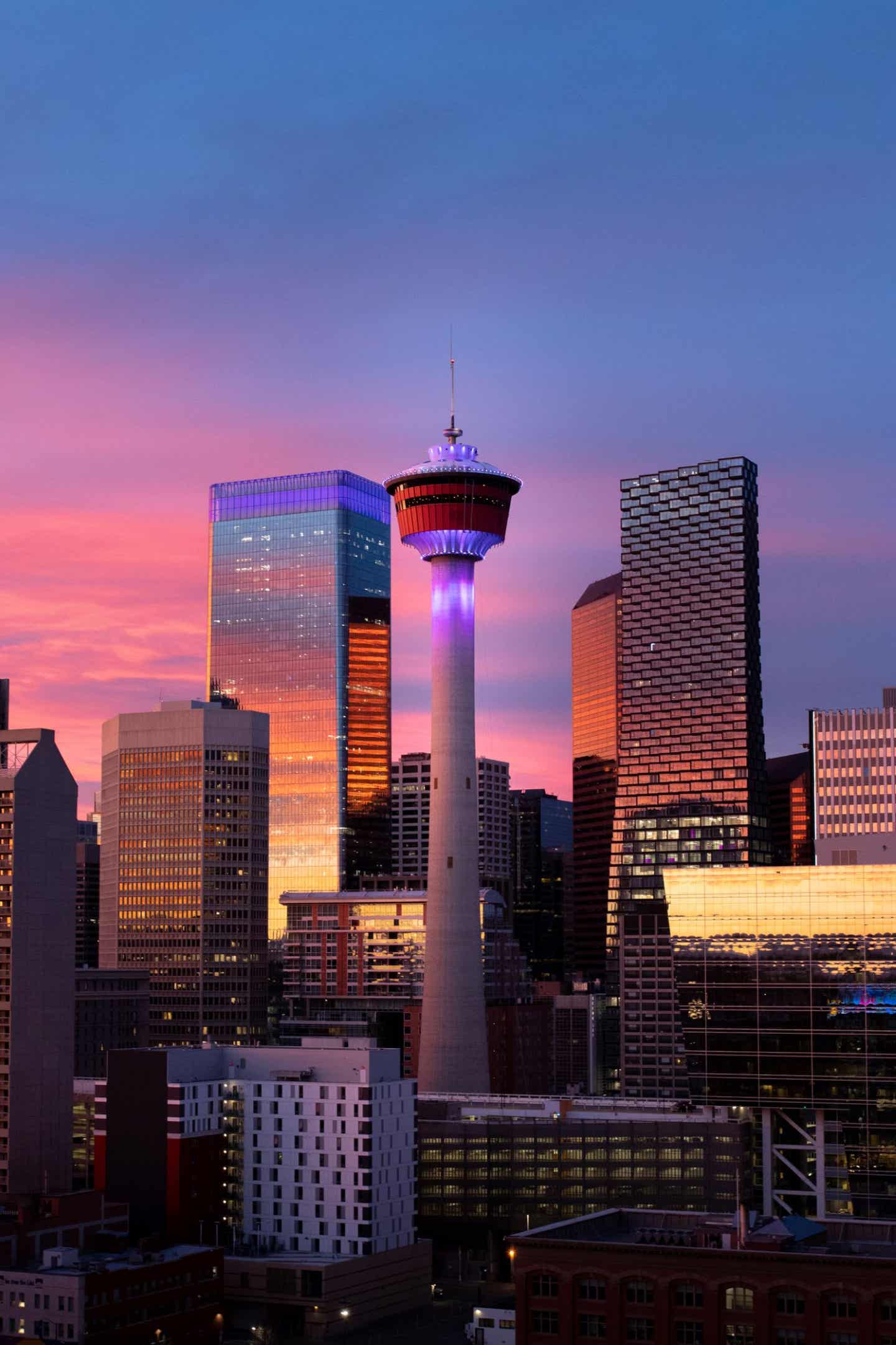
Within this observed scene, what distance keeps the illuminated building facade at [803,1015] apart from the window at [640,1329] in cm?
6252

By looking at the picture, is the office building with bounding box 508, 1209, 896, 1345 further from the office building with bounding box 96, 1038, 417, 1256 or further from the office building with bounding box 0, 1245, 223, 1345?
the office building with bounding box 96, 1038, 417, 1256

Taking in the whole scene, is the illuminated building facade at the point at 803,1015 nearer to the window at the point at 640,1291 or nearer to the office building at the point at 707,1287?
the office building at the point at 707,1287

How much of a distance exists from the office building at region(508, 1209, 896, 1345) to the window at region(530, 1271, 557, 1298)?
57mm

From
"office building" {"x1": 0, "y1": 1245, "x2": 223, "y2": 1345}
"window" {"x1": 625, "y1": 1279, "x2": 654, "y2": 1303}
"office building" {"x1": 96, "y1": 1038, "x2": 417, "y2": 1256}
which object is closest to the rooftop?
"window" {"x1": 625, "y1": 1279, "x2": 654, "y2": 1303}

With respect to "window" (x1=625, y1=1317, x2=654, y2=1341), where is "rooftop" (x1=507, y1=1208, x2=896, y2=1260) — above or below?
above

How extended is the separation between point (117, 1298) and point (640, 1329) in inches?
2305

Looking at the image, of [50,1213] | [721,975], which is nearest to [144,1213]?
[50,1213]

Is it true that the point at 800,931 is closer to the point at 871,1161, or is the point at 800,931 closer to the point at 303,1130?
the point at 871,1161

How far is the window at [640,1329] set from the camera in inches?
4710

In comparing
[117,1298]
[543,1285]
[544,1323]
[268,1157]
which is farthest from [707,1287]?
[268,1157]

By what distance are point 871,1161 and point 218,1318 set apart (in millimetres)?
62912

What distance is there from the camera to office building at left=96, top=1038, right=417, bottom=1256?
191625 mm

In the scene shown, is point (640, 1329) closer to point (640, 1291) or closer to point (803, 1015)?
point (640, 1291)

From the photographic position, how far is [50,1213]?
181125mm
